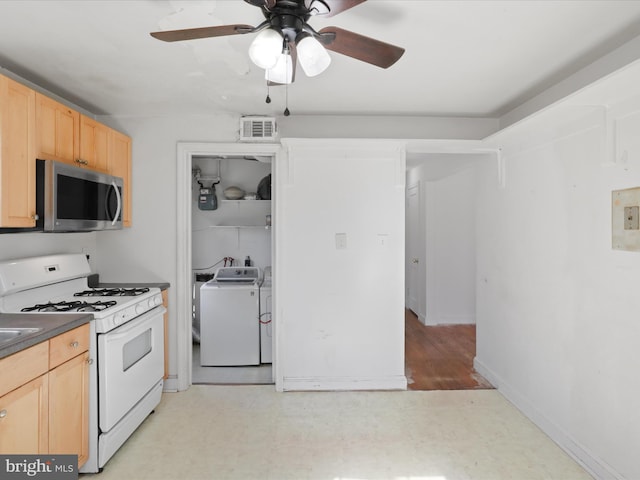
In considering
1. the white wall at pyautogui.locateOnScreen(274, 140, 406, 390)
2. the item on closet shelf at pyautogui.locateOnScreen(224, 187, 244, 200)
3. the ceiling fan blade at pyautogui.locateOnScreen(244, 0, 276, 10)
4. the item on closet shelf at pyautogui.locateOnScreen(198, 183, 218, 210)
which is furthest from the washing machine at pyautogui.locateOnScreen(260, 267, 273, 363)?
the ceiling fan blade at pyautogui.locateOnScreen(244, 0, 276, 10)

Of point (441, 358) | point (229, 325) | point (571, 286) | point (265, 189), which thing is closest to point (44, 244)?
point (229, 325)

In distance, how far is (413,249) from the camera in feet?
18.7

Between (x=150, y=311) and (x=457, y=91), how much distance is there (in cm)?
281

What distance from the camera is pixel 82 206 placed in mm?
2346

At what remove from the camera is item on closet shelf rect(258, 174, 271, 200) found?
13.5 ft

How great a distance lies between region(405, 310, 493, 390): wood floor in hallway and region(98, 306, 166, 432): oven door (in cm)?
216

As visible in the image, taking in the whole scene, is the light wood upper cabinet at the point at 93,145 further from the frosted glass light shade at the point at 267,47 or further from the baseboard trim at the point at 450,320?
the baseboard trim at the point at 450,320

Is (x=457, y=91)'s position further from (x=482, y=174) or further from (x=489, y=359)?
(x=489, y=359)

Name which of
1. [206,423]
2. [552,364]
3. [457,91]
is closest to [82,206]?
[206,423]

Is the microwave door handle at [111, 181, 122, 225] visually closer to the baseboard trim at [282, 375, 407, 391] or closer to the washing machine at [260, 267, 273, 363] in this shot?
the washing machine at [260, 267, 273, 363]

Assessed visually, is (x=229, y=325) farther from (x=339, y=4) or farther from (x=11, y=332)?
(x=339, y=4)

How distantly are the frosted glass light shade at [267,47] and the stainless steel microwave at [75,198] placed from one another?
1.59m

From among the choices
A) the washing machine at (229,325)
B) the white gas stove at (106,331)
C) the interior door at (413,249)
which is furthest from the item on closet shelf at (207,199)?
the interior door at (413,249)

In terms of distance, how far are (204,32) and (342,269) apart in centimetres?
217
